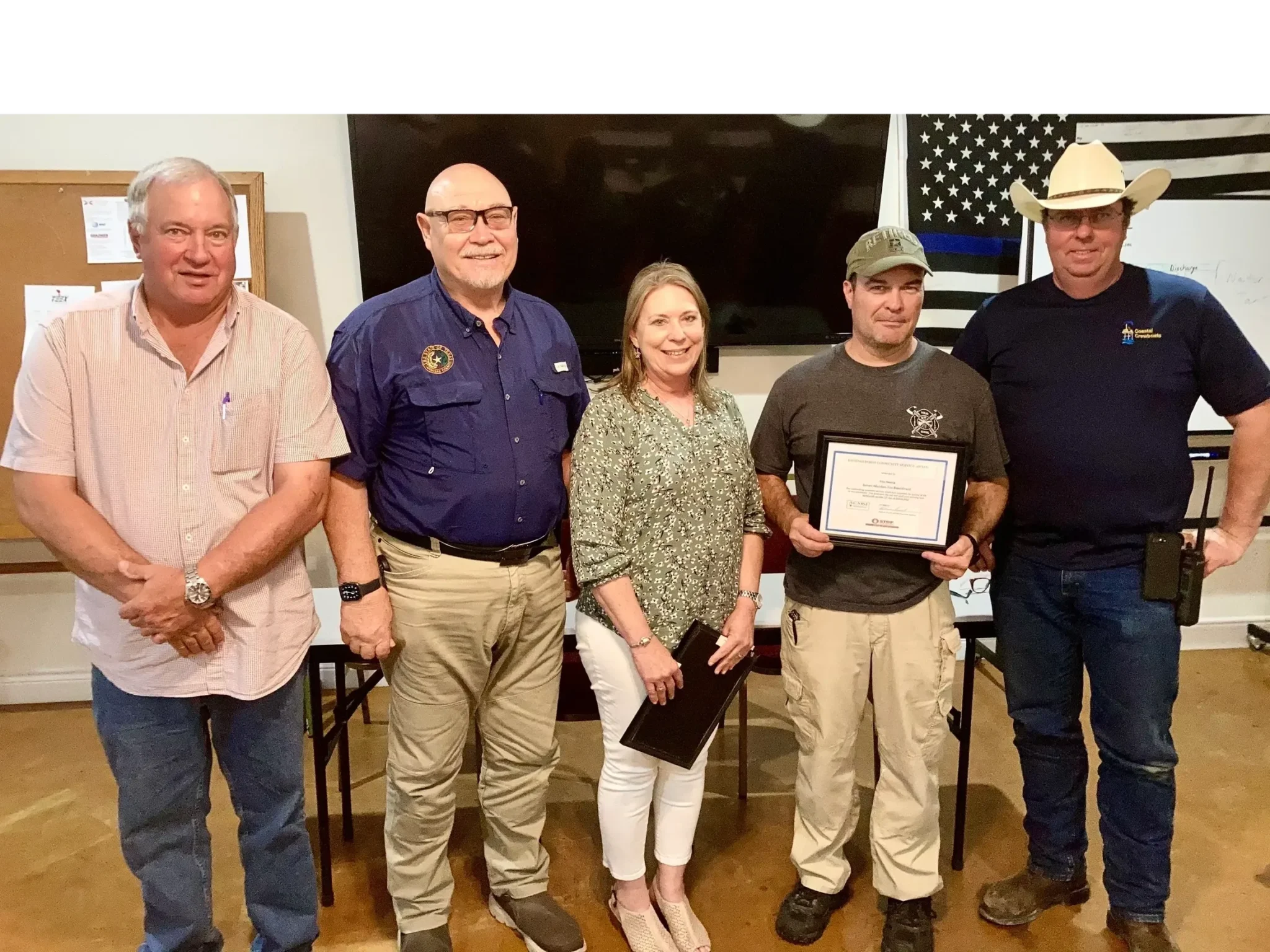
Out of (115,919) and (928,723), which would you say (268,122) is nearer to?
(115,919)

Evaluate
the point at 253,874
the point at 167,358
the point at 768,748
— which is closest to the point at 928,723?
the point at 768,748

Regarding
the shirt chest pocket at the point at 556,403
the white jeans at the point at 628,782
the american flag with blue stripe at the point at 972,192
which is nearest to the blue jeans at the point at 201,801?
the white jeans at the point at 628,782

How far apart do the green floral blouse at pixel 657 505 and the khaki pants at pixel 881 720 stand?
0.99 ft

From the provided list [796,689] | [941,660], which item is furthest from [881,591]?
[796,689]

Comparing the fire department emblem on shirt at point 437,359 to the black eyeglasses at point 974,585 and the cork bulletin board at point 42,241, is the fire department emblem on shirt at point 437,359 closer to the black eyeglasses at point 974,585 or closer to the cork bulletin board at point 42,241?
the cork bulletin board at point 42,241

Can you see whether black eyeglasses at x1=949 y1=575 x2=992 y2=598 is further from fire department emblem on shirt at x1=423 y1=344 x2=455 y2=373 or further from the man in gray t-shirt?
fire department emblem on shirt at x1=423 y1=344 x2=455 y2=373

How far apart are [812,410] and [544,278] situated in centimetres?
178

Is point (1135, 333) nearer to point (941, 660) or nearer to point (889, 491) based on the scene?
point (889, 491)

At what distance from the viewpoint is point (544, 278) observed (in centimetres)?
360

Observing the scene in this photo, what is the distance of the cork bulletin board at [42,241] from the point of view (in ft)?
10.5

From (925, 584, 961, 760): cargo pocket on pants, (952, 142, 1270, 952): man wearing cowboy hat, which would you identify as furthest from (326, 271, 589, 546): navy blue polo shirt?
(952, 142, 1270, 952): man wearing cowboy hat

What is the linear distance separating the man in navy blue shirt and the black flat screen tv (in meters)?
1.44

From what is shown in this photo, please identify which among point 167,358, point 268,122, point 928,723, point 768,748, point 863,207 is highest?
point 268,122

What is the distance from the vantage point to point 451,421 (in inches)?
79.0
